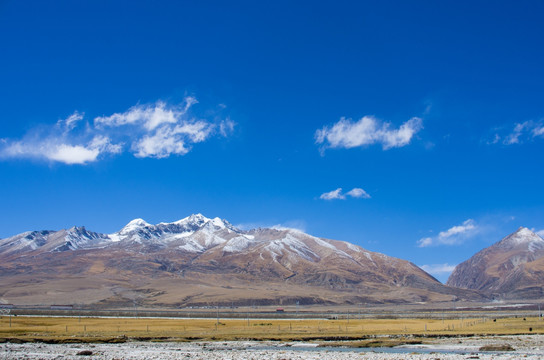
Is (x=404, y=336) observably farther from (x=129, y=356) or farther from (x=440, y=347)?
(x=129, y=356)

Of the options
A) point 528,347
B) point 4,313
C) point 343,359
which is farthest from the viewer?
point 4,313

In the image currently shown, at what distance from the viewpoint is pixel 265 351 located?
52.7 m

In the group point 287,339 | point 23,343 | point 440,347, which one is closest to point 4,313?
point 23,343

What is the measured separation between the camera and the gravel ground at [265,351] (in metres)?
46.8

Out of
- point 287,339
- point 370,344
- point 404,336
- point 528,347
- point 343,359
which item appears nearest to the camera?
point 343,359

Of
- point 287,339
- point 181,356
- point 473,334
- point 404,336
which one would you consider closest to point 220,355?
point 181,356

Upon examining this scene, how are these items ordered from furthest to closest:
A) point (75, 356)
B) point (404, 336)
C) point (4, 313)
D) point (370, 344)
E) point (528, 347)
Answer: point (4, 313) < point (404, 336) < point (370, 344) < point (528, 347) < point (75, 356)

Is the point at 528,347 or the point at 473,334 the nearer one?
the point at 528,347

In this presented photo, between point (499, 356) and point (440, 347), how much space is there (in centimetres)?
1196

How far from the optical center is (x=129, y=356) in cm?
4788

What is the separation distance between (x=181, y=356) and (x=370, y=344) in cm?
2497

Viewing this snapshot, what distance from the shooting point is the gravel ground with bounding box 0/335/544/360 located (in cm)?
4684

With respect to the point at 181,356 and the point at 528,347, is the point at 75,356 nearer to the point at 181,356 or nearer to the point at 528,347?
the point at 181,356

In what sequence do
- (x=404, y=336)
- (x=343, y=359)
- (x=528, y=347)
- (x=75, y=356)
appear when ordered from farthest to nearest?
(x=404, y=336), (x=528, y=347), (x=75, y=356), (x=343, y=359)
